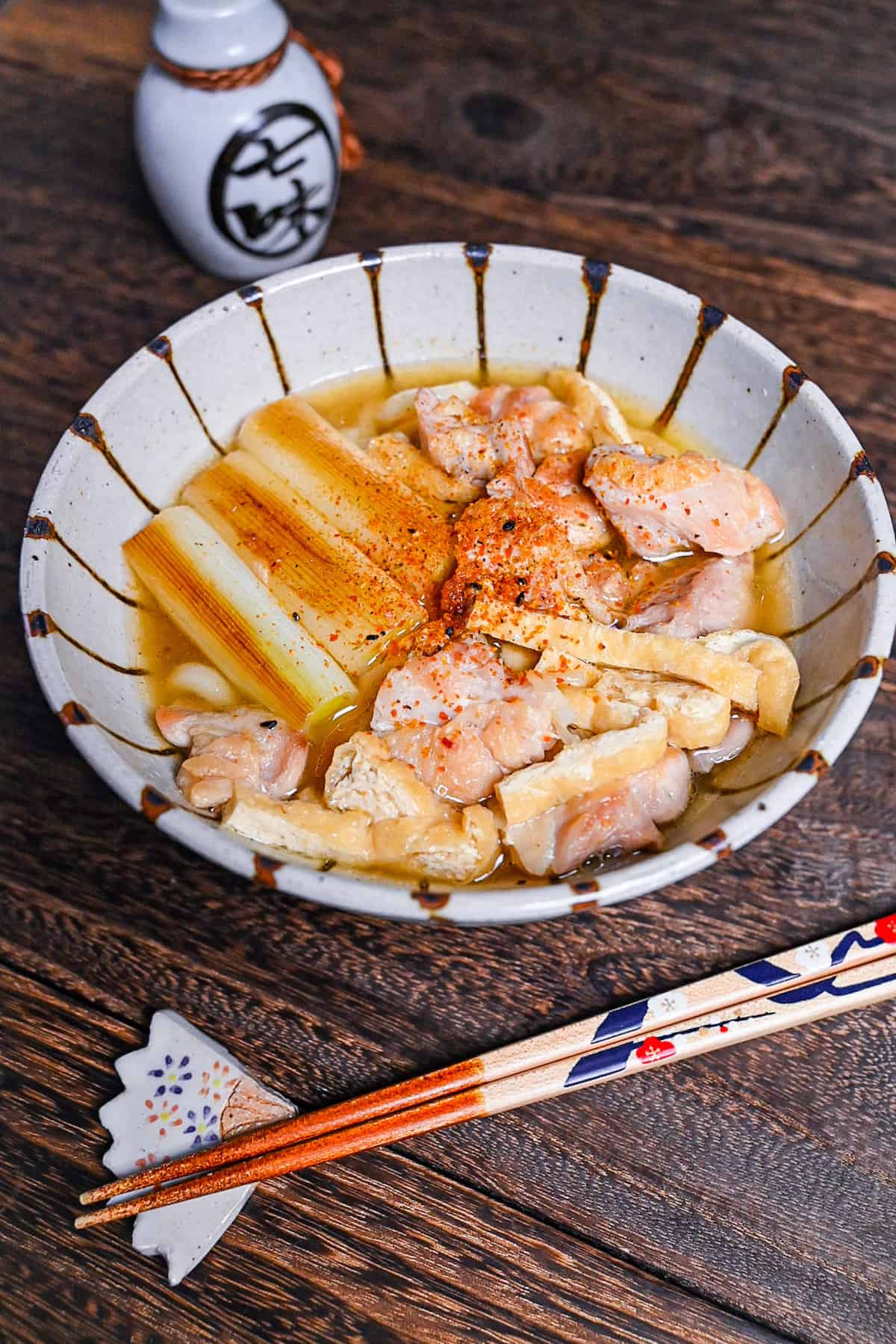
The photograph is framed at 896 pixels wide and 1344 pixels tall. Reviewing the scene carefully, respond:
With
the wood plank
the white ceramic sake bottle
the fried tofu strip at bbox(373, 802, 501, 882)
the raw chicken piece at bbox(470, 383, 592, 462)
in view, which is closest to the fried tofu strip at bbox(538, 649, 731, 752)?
the fried tofu strip at bbox(373, 802, 501, 882)

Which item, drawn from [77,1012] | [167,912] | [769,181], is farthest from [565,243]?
[77,1012]

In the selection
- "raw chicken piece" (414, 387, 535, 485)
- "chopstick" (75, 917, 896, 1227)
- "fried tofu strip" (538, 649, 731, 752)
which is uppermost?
"raw chicken piece" (414, 387, 535, 485)

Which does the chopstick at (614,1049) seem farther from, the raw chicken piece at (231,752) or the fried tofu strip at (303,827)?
the raw chicken piece at (231,752)

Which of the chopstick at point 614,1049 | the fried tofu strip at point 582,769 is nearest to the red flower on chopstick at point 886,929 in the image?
the chopstick at point 614,1049

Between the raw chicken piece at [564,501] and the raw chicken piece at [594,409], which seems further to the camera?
the raw chicken piece at [594,409]

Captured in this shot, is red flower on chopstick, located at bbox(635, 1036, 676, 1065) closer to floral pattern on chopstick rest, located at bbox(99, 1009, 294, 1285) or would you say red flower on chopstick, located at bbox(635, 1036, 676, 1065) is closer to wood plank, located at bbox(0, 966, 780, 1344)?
wood plank, located at bbox(0, 966, 780, 1344)

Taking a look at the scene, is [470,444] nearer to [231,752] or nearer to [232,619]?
[232,619]

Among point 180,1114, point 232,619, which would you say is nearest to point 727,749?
point 232,619
